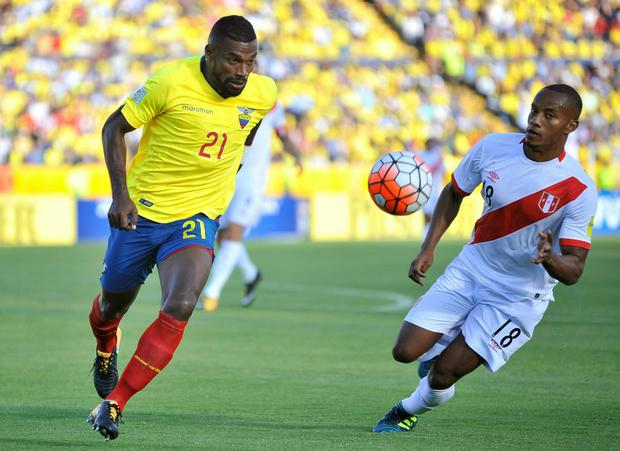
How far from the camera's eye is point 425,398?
628cm

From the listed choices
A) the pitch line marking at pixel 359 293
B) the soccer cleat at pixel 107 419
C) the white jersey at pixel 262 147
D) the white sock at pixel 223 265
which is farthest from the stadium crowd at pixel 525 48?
the soccer cleat at pixel 107 419

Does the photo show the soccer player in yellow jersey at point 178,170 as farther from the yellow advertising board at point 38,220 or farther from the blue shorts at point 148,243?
the yellow advertising board at point 38,220

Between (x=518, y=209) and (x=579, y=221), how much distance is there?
360 mm

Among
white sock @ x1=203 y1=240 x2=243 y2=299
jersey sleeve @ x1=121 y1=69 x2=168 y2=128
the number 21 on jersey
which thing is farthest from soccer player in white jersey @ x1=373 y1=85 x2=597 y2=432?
white sock @ x1=203 y1=240 x2=243 y2=299

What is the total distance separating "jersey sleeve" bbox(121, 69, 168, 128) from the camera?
6.26m

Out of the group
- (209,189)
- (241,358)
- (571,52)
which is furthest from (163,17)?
(209,189)

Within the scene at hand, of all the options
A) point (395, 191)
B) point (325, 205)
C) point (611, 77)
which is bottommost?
point (325, 205)

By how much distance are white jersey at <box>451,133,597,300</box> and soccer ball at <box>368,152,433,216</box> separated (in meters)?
0.92

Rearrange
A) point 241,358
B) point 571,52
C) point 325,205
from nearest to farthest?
point 241,358 < point 325,205 < point 571,52

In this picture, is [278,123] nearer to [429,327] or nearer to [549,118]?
[429,327]

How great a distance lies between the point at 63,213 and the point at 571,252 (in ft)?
67.9

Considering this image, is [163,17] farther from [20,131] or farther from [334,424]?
[334,424]

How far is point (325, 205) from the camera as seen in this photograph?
28094 millimetres

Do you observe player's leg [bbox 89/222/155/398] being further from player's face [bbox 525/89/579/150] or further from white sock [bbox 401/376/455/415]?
player's face [bbox 525/89/579/150]
